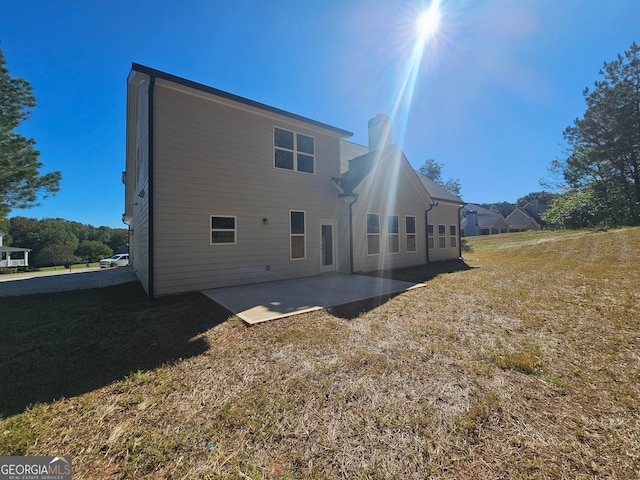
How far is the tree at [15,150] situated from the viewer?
461 inches

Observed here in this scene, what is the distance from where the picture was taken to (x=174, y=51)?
816cm

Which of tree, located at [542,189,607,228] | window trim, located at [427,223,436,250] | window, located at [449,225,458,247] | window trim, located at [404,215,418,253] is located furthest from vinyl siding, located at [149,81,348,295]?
tree, located at [542,189,607,228]

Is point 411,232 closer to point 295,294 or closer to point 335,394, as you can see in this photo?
point 295,294

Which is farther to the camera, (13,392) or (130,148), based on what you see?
(130,148)

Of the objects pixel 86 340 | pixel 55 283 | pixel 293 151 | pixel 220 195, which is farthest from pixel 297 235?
pixel 55 283

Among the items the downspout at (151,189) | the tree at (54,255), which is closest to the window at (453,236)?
the downspout at (151,189)

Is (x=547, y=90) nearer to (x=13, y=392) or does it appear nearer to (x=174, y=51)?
(x=174, y=51)

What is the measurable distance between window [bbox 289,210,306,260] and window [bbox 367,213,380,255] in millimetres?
3220

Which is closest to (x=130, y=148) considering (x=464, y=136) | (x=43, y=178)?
(x=43, y=178)

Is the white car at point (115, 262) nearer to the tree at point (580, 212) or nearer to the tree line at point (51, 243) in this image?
the tree line at point (51, 243)

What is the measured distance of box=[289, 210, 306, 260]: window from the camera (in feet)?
29.2

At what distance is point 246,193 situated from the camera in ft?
A: 26.0

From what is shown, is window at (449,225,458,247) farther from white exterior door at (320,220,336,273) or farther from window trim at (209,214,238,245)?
window trim at (209,214,238,245)

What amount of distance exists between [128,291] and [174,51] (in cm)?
805
